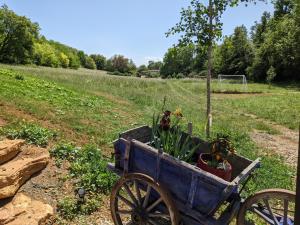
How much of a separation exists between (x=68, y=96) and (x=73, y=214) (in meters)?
8.62

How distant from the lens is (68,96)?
12938 millimetres

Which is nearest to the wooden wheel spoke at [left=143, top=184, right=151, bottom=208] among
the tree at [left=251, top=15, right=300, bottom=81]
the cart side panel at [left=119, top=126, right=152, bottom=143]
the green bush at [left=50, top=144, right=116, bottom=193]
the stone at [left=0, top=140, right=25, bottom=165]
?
the cart side panel at [left=119, top=126, right=152, bottom=143]

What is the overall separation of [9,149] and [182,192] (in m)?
3.23

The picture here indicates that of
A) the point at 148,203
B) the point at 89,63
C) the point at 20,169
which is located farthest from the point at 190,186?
the point at 89,63

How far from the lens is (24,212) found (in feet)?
14.8

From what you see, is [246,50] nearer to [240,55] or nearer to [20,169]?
[240,55]

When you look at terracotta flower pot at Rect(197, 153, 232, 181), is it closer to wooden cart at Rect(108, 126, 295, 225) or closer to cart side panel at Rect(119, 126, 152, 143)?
wooden cart at Rect(108, 126, 295, 225)

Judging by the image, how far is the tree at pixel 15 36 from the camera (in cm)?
5709

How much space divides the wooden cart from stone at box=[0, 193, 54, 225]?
3.39 feet

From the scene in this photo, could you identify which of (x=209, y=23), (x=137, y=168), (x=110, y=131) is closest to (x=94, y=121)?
(x=110, y=131)

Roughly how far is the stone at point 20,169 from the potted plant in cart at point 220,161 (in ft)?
9.19

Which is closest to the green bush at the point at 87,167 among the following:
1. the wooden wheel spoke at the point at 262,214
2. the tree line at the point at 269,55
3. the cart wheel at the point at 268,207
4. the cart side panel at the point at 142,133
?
the cart side panel at the point at 142,133

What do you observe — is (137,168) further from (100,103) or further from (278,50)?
(278,50)

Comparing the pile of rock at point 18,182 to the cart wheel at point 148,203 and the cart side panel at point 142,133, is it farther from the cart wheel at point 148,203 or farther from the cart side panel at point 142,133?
the cart side panel at point 142,133
